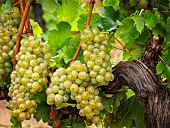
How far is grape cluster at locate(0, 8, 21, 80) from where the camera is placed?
4.22 ft

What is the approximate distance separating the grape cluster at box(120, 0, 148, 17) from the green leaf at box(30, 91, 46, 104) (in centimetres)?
38

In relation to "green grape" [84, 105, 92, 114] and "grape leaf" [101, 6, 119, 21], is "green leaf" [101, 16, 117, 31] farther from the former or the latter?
"green grape" [84, 105, 92, 114]

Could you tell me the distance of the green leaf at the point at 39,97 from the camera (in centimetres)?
123

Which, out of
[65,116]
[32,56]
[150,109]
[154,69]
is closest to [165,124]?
[150,109]

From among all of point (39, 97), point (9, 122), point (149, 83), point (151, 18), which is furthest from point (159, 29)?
point (9, 122)

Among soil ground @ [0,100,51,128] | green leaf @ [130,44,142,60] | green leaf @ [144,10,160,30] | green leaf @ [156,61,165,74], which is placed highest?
green leaf @ [144,10,160,30]

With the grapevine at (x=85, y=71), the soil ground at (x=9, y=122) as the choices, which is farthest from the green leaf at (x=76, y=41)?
the soil ground at (x=9, y=122)

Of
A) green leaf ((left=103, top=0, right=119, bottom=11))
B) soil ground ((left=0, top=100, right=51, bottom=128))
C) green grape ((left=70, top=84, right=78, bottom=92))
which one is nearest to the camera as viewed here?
green grape ((left=70, top=84, right=78, bottom=92))

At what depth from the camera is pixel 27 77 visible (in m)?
1.20

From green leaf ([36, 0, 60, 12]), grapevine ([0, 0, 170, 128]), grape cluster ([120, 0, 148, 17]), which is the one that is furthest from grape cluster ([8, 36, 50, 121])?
grape cluster ([120, 0, 148, 17])

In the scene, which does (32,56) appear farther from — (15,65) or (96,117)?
(96,117)

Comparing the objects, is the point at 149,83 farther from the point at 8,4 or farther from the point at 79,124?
the point at 8,4

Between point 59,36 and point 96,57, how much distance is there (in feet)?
0.91

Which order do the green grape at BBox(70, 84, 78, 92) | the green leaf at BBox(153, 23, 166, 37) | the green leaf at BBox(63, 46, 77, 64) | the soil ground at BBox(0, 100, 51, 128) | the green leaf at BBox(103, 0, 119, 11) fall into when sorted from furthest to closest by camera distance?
the soil ground at BBox(0, 100, 51, 128) → the green leaf at BBox(103, 0, 119, 11) → the green leaf at BBox(63, 46, 77, 64) → the green leaf at BBox(153, 23, 166, 37) → the green grape at BBox(70, 84, 78, 92)
